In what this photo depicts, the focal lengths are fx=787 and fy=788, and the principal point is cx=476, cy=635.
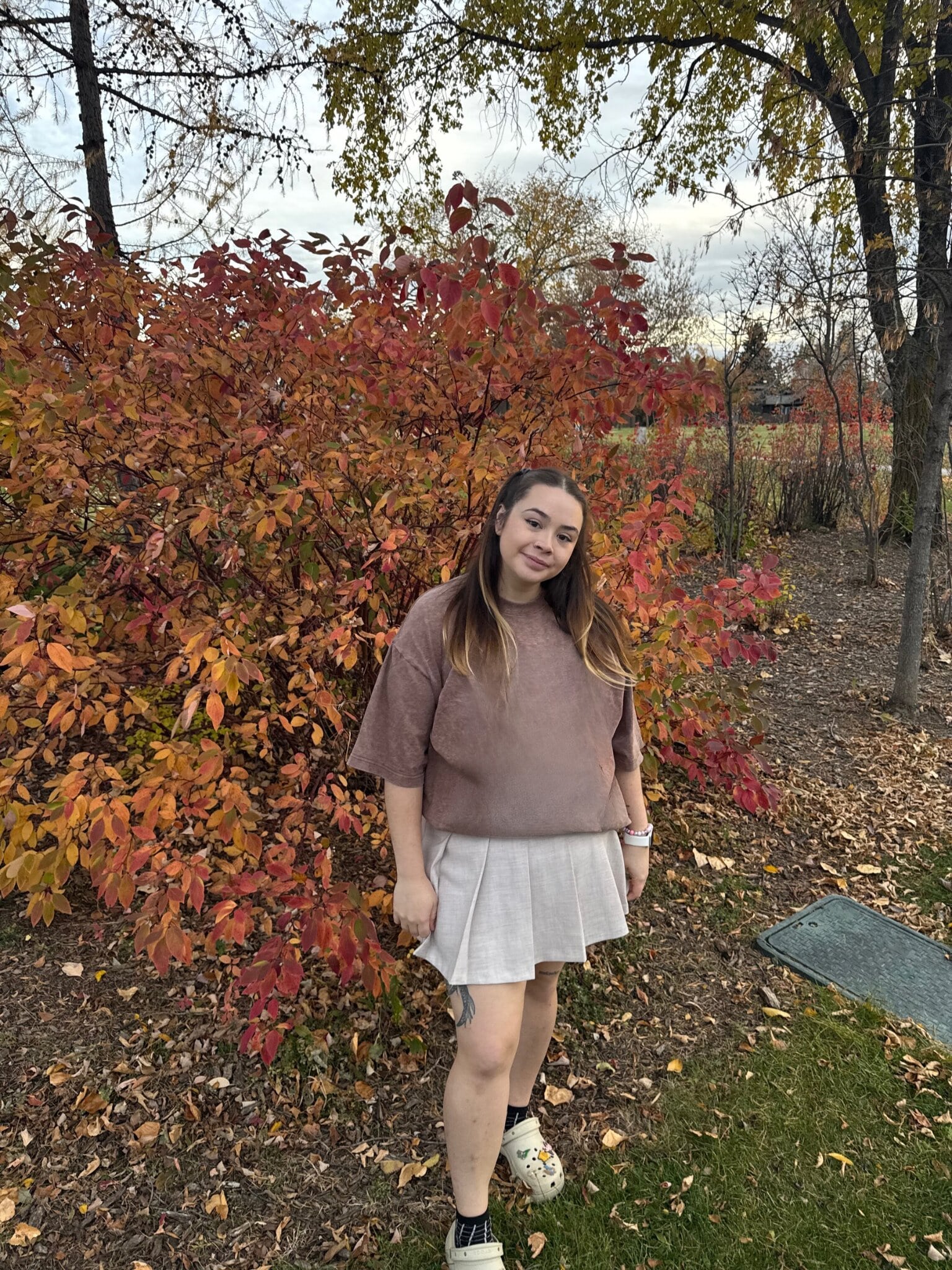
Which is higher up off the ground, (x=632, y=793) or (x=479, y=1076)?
(x=632, y=793)

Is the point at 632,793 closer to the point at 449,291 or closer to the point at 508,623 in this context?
the point at 508,623

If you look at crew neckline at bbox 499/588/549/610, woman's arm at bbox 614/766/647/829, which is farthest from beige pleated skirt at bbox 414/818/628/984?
crew neckline at bbox 499/588/549/610

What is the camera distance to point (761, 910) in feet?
11.1

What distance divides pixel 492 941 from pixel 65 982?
1886 mm

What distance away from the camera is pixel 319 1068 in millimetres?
2486

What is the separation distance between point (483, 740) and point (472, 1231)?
1209 millimetres

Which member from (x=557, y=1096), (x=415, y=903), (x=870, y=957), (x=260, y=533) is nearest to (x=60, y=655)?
(x=260, y=533)

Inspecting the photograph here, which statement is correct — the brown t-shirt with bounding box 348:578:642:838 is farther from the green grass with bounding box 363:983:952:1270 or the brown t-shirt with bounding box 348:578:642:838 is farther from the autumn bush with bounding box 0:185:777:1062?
the green grass with bounding box 363:983:952:1270

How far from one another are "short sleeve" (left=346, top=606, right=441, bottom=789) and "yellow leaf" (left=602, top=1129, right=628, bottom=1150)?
1.40 metres

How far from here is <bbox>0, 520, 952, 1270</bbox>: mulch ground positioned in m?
2.09

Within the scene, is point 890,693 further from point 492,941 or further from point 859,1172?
point 492,941

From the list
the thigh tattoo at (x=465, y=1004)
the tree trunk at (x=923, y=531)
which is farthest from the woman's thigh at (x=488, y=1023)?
the tree trunk at (x=923, y=531)

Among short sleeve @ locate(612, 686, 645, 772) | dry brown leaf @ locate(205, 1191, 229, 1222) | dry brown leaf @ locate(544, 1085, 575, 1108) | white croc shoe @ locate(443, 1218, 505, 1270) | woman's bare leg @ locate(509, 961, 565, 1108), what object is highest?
short sleeve @ locate(612, 686, 645, 772)

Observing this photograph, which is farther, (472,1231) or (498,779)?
(472,1231)
